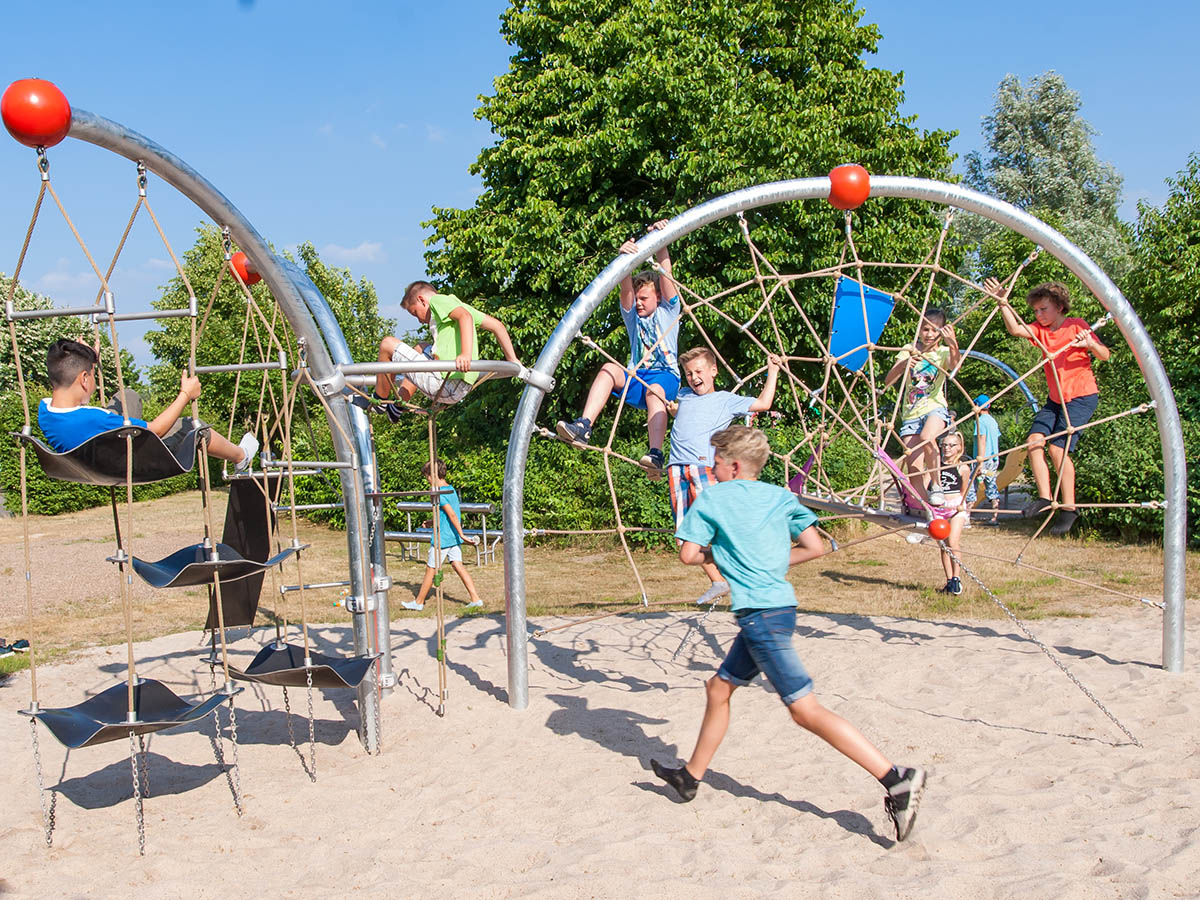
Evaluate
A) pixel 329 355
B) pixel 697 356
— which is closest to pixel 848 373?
pixel 697 356

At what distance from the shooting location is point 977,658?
5.75 m

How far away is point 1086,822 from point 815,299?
978 cm

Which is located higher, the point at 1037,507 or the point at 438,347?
the point at 438,347

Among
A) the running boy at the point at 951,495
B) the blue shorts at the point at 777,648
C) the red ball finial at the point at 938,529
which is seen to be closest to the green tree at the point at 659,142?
the running boy at the point at 951,495

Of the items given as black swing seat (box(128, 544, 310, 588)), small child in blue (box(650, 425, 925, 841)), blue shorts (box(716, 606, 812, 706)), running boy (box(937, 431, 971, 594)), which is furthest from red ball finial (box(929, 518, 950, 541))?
black swing seat (box(128, 544, 310, 588))

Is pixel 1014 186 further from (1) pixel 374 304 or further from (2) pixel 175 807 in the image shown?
(2) pixel 175 807

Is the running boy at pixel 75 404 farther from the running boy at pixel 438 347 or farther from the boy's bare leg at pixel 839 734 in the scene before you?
the boy's bare leg at pixel 839 734

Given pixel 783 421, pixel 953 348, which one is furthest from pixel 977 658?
pixel 783 421

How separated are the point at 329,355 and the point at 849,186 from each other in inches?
106

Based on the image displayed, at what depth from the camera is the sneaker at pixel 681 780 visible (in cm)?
374

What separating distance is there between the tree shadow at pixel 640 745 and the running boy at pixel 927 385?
8.56 feet

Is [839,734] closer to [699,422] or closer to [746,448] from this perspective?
[746,448]

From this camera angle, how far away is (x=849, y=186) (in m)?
4.70

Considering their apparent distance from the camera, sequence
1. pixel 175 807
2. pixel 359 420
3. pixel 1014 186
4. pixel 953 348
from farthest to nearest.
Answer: pixel 1014 186 → pixel 953 348 → pixel 359 420 → pixel 175 807
